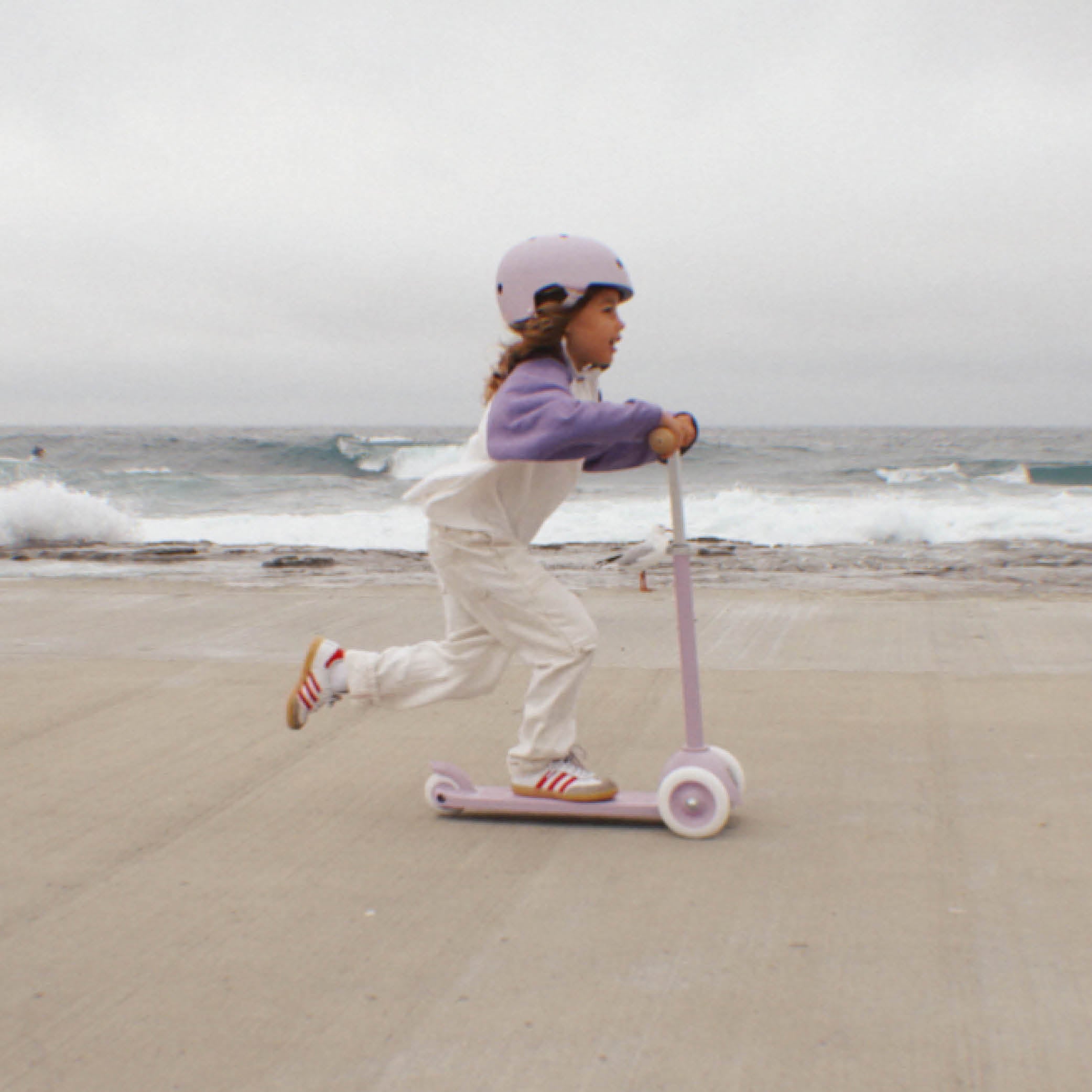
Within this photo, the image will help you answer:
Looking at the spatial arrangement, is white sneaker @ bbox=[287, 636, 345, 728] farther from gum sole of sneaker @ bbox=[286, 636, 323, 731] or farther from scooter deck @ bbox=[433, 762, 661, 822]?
scooter deck @ bbox=[433, 762, 661, 822]

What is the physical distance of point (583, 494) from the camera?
29.9 meters

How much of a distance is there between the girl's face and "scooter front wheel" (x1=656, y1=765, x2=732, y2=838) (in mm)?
1157

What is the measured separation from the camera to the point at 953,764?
3975 mm

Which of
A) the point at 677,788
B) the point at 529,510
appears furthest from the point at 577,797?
the point at 529,510

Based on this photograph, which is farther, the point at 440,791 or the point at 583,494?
the point at 583,494

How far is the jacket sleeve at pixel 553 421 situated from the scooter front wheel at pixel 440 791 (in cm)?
96

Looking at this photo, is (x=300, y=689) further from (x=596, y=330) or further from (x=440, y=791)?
(x=596, y=330)

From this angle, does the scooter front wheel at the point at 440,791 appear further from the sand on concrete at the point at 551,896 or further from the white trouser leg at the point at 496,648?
the white trouser leg at the point at 496,648

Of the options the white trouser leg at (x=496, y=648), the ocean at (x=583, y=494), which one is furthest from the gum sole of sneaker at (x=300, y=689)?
the ocean at (x=583, y=494)

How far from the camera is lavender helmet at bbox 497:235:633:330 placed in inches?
131

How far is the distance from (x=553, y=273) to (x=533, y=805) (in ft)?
4.85

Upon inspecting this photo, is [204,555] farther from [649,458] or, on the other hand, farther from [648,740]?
[649,458]

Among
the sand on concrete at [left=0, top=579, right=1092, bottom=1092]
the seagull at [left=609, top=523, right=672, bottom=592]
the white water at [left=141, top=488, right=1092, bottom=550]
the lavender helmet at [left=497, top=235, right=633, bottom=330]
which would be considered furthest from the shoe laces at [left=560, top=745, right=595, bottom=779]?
the white water at [left=141, top=488, right=1092, bottom=550]

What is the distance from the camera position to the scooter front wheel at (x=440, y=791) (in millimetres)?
3562
